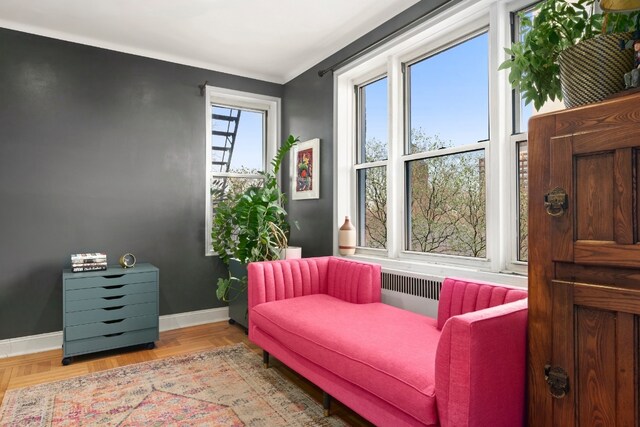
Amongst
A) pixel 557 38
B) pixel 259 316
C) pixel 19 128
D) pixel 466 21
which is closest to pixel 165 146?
pixel 19 128

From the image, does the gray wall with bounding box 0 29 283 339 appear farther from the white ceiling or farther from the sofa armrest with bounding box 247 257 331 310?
the sofa armrest with bounding box 247 257 331 310

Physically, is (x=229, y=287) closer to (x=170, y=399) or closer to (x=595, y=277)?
(x=170, y=399)

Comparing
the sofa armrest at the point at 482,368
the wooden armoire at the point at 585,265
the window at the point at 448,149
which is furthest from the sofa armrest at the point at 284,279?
the wooden armoire at the point at 585,265

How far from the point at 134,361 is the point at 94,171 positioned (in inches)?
65.2

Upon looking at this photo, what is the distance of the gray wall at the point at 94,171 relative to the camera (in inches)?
126

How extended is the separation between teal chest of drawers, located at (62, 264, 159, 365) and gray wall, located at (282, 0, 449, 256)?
57.7 inches

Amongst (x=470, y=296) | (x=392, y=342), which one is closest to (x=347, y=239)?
(x=470, y=296)

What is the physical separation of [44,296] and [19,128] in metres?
1.37

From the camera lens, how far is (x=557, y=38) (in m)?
→ 1.38

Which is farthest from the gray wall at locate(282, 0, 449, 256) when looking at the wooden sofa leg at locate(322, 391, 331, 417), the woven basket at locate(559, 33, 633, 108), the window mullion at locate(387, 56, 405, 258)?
the woven basket at locate(559, 33, 633, 108)

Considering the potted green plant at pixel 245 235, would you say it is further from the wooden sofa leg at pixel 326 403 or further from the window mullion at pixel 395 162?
the wooden sofa leg at pixel 326 403

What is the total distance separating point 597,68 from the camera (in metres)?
1.20

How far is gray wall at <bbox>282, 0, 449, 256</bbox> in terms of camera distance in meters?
3.70

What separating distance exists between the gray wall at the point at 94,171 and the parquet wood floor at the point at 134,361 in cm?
31
